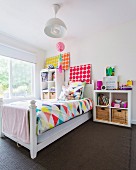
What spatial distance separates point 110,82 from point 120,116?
0.81 metres

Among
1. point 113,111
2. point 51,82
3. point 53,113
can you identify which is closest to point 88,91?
point 113,111

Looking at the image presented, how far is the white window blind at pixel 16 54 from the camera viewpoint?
2707mm

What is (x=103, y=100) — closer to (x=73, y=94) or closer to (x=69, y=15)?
(x=73, y=94)

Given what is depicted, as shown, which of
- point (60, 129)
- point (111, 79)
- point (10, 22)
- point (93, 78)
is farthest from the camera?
point (93, 78)

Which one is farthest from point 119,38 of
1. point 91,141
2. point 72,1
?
point 91,141

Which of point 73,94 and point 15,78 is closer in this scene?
point 73,94

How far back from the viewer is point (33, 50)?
353 cm

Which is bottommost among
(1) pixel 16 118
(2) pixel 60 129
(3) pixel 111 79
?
(2) pixel 60 129

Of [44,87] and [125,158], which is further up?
[44,87]

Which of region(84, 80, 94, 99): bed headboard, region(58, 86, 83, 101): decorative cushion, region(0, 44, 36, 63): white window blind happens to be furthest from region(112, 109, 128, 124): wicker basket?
region(0, 44, 36, 63): white window blind

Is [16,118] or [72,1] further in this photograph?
[72,1]

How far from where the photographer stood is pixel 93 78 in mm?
2996

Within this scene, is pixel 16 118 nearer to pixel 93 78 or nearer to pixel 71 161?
pixel 71 161

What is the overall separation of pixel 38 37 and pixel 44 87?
1534mm
